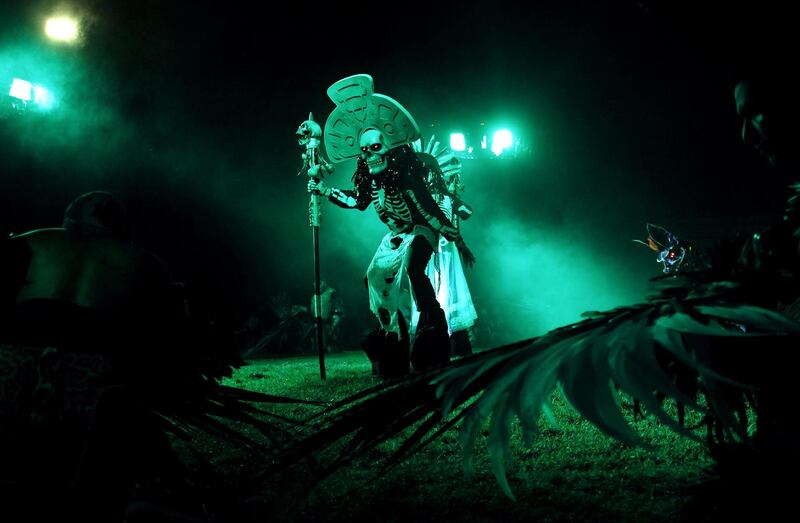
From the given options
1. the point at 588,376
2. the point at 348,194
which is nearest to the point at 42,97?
the point at 348,194

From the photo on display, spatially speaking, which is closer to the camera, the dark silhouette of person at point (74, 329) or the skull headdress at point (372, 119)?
the dark silhouette of person at point (74, 329)

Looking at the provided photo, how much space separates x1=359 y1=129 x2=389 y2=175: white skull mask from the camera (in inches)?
259

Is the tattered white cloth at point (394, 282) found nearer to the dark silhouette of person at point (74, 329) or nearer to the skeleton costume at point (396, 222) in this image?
the skeleton costume at point (396, 222)

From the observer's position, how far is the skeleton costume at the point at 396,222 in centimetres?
644

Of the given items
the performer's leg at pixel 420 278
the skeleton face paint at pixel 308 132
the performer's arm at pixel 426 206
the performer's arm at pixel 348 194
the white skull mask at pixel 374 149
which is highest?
the skeleton face paint at pixel 308 132

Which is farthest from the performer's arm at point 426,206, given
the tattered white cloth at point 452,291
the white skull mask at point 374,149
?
the tattered white cloth at point 452,291

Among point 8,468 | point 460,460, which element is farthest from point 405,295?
point 8,468

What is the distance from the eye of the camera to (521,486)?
102 inches

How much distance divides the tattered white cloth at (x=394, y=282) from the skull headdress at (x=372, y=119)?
0.95m

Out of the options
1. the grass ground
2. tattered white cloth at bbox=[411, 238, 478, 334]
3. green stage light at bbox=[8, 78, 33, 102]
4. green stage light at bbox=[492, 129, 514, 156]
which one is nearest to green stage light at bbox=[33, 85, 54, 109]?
green stage light at bbox=[8, 78, 33, 102]

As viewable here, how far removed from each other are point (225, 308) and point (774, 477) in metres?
2.15

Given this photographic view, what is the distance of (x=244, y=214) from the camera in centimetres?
1759

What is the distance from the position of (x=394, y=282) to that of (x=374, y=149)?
1681 mm

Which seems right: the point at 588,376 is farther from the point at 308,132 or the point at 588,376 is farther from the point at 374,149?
the point at 308,132
